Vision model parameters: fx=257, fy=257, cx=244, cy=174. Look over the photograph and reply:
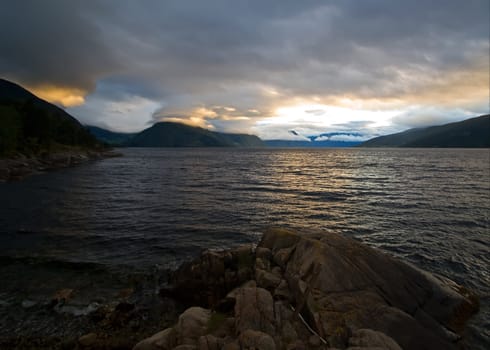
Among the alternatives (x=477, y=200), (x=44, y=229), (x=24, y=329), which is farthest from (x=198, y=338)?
(x=477, y=200)

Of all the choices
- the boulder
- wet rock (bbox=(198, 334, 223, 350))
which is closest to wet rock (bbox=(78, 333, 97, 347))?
wet rock (bbox=(198, 334, 223, 350))

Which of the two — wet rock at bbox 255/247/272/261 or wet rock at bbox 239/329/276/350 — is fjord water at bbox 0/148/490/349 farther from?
wet rock at bbox 239/329/276/350

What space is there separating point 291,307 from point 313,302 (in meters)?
0.99

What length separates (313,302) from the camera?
10.9m

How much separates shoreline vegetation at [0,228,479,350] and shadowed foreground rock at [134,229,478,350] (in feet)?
0.14

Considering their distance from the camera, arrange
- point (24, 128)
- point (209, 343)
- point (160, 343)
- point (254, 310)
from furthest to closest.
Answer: point (24, 128) → point (254, 310) → point (160, 343) → point (209, 343)

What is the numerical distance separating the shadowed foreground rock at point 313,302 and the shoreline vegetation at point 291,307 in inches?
1.6

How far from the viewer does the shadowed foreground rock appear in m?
9.59

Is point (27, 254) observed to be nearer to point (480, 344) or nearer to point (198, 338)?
point (198, 338)

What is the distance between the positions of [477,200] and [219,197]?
40.7m

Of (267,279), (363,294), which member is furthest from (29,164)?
(363,294)

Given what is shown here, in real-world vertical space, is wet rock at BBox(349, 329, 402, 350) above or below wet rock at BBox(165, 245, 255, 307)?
above

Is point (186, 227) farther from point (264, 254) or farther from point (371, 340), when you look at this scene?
point (371, 340)

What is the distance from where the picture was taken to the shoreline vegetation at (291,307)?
31.8 ft
